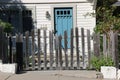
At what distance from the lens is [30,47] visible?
13516 mm

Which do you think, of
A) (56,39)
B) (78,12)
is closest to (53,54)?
(56,39)

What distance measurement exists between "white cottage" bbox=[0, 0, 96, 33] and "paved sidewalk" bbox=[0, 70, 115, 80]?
Result: 601 centimetres

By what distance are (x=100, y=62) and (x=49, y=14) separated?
22.1 feet

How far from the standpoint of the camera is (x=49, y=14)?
61.1 feet

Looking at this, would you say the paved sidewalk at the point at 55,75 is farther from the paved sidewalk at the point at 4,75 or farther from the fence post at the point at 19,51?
the fence post at the point at 19,51

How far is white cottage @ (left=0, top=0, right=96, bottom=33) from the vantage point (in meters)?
18.5

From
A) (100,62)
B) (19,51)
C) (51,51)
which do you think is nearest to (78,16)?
(51,51)

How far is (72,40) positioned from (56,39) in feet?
1.74

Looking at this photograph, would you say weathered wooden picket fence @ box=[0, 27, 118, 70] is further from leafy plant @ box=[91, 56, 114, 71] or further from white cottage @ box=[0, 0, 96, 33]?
white cottage @ box=[0, 0, 96, 33]

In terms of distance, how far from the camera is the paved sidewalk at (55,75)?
38.4 ft

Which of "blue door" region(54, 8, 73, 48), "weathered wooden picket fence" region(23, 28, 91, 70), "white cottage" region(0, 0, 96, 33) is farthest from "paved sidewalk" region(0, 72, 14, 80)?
"blue door" region(54, 8, 73, 48)

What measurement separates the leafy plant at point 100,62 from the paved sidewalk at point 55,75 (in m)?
0.24

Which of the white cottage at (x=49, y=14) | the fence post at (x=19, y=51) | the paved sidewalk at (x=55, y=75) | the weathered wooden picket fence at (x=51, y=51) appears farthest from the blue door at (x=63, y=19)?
the paved sidewalk at (x=55, y=75)

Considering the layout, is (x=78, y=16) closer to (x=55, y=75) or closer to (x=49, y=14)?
(x=49, y=14)
